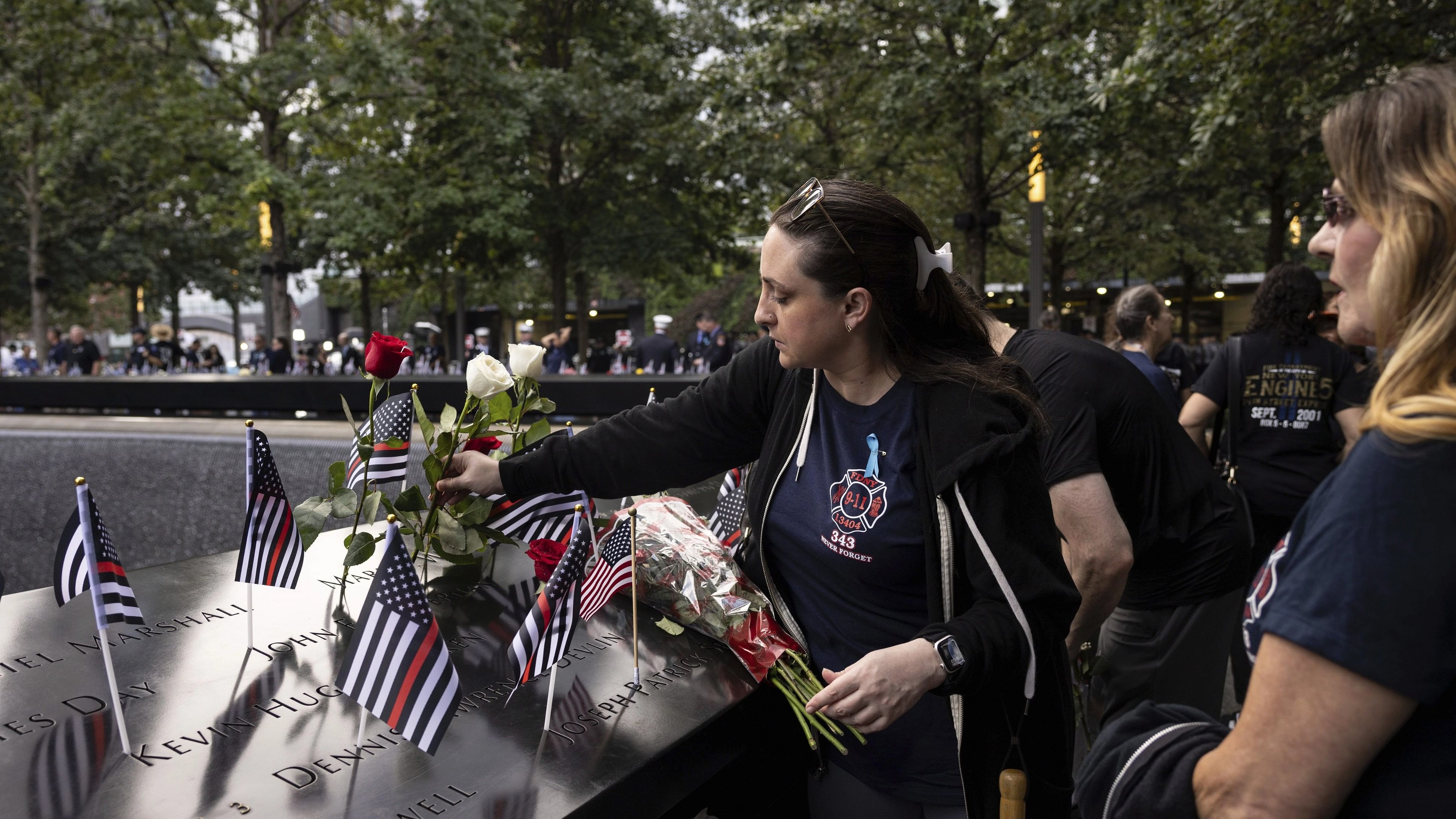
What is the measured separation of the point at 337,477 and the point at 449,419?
32 centimetres

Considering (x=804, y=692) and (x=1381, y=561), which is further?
(x=804, y=692)

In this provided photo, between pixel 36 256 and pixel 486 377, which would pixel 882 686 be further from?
pixel 36 256

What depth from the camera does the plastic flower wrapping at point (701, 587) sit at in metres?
2.13

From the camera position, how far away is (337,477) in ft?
8.06

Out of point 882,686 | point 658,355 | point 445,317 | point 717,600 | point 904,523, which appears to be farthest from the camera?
point 445,317

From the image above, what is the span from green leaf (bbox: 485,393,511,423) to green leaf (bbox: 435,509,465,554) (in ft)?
0.94

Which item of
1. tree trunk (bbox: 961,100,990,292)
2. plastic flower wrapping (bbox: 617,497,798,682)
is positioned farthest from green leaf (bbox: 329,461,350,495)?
tree trunk (bbox: 961,100,990,292)

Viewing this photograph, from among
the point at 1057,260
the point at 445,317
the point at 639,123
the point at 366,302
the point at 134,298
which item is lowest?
the point at 445,317

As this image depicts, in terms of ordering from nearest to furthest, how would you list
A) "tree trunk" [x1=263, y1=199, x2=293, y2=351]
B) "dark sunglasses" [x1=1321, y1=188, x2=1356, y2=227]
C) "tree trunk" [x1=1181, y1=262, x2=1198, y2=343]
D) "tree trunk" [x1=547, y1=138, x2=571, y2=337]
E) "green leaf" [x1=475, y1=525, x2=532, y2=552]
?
"dark sunglasses" [x1=1321, y1=188, x2=1356, y2=227] < "green leaf" [x1=475, y1=525, x2=532, y2=552] < "tree trunk" [x1=263, y1=199, x2=293, y2=351] < "tree trunk" [x1=547, y1=138, x2=571, y2=337] < "tree trunk" [x1=1181, y1=262, x2=1198, y2=343]

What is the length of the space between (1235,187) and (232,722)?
16.6 metres

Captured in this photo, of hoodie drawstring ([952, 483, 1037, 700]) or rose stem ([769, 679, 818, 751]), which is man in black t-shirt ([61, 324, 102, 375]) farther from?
A: hoodie drawstring ([952, 483, 1037, 700])

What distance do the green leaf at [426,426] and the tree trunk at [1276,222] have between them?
50.6 ft

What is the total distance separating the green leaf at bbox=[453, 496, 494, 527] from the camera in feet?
8.30

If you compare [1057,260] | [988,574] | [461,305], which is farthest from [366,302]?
[988,574]
